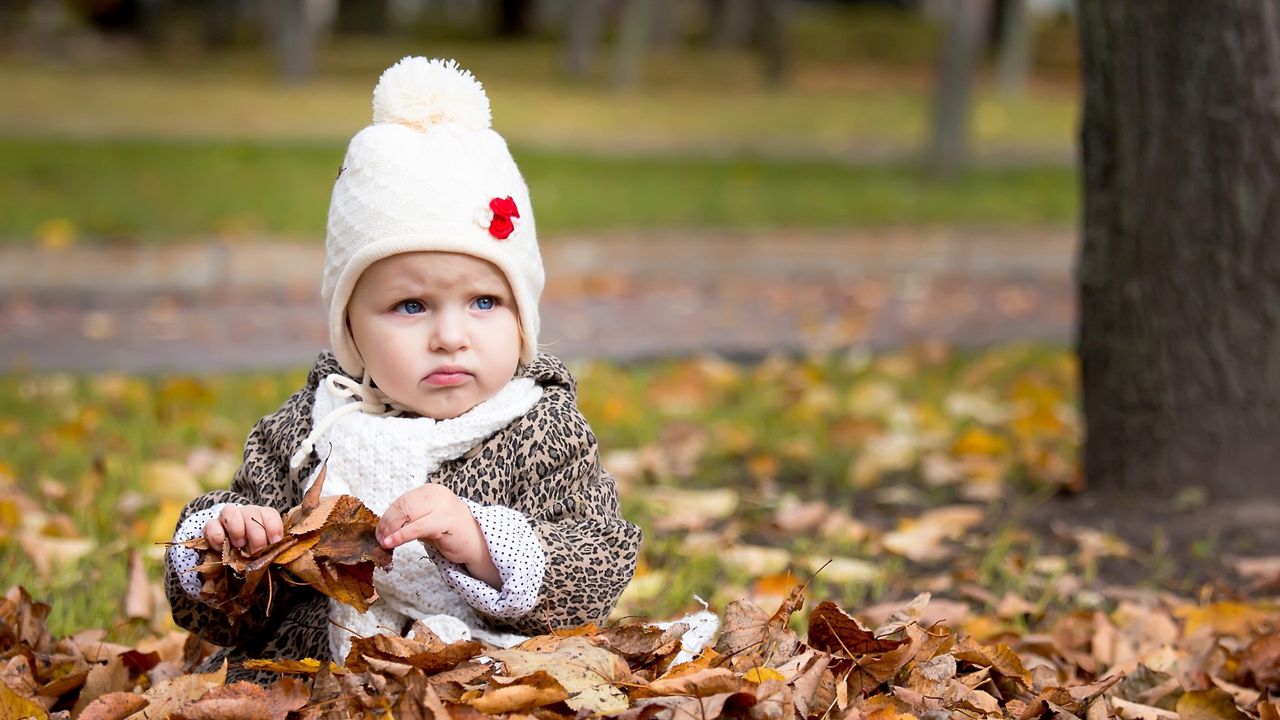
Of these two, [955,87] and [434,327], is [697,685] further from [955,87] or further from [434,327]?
[955,87]

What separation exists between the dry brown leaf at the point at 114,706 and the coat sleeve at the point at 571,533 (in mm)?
482

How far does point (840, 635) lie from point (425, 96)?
96cm

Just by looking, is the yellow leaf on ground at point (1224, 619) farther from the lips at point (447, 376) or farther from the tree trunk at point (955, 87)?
the tree trunk at point (955, 87)

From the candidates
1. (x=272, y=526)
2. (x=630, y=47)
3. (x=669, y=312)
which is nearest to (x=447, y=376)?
(x=272, y=526)

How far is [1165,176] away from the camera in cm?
372

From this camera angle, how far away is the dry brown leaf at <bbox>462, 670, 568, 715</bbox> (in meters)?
1.86

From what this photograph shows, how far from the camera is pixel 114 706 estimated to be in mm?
2064

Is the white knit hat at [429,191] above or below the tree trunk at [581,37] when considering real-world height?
above

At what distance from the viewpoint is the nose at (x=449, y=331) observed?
2.09m

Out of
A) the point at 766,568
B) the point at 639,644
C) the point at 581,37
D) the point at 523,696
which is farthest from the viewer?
the point at 581,37

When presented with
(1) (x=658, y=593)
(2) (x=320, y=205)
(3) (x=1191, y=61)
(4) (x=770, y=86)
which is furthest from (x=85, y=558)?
(4) (x=770, y=86)

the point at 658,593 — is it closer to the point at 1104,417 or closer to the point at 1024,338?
the point at 1104,417

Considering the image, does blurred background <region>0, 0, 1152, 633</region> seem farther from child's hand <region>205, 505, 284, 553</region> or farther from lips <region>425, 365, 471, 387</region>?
lips <region>425, 365, 471, 387</region>

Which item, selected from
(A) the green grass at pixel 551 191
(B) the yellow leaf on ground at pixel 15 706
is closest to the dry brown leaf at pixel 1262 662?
(B) the yellow leaf on ground at pixel 15 706
